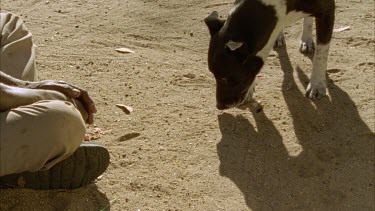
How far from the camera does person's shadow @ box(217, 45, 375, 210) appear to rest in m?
3.88

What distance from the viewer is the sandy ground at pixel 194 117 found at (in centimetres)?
386

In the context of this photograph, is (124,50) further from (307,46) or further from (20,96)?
(20,96)

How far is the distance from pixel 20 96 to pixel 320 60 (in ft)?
8.06

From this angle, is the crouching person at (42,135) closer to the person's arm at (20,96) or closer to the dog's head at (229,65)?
the person's arm at (20,96)

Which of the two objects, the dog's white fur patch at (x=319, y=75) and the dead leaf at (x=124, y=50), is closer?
the dog's white fur patch at (x=319, y=75)

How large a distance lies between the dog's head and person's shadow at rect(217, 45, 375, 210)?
7.1 inches

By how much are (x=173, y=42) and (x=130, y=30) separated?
430mm

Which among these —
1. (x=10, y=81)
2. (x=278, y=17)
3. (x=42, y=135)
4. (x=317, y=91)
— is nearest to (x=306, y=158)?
(x=317, y=91)

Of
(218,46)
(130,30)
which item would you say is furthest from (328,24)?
(130,30)

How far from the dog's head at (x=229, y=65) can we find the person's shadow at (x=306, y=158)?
181 millimetres

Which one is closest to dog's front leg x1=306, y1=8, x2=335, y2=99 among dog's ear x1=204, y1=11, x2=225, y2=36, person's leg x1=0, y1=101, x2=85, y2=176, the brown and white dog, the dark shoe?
the brown and white dog

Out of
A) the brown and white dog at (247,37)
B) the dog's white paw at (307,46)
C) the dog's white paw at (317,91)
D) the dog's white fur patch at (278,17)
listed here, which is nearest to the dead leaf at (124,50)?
the brown and white dog at (247,37)

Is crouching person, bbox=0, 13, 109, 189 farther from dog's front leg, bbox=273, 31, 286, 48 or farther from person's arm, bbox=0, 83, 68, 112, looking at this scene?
dog's front leg, bbox=273, 31, 286, 48

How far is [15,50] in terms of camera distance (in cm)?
389
